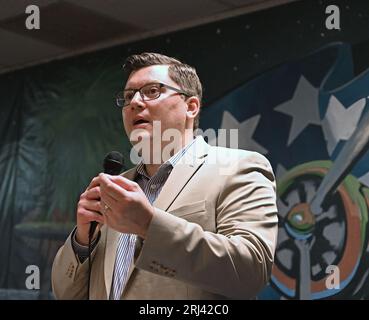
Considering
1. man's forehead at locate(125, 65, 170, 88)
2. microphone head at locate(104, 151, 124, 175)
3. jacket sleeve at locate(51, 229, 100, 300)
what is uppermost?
man's forehead at locate(125, 65, 170, 88)

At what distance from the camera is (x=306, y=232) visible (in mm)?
2506

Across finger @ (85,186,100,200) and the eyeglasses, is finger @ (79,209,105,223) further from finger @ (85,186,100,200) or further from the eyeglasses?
the eyeglasses

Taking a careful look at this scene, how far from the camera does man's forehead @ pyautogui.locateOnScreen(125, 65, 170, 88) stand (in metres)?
1.18

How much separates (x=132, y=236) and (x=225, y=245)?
247 millimetres

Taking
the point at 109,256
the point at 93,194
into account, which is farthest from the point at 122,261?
the point at 93,194

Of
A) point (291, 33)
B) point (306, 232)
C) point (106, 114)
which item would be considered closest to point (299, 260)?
point (306, 232)

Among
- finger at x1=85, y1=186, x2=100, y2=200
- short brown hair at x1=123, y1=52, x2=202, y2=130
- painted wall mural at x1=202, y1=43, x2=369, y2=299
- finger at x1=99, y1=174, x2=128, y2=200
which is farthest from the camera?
painted wall mural at x1=202, y1=43, x2=369, y2=299

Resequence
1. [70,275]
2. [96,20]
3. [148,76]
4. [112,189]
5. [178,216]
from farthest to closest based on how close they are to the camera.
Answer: [96,20], [148,76], [70,275], [178,216], [112,189]

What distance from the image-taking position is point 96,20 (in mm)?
3119

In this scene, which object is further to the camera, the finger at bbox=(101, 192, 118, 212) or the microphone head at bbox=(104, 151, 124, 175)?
the microphone head at bbox=(104, 151, 124, 175)

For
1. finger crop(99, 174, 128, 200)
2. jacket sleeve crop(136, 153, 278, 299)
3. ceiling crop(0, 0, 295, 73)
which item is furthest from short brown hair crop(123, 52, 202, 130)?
ceiling crop(0, 0, 295, 73)

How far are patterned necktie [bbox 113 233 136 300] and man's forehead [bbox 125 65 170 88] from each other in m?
0.32

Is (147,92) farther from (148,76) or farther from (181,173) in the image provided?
(181,173)
